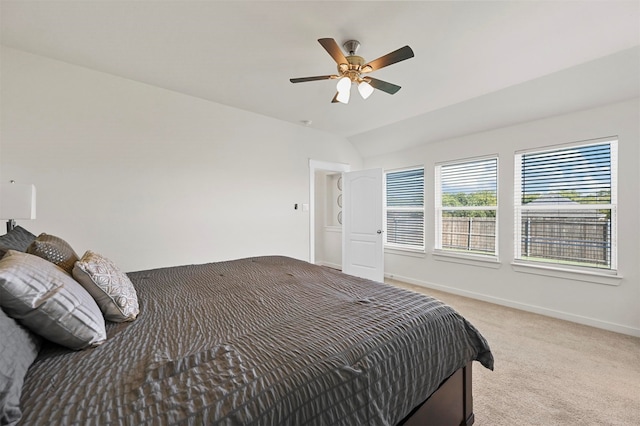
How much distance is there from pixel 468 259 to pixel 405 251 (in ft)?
3.40

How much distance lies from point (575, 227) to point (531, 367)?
1868 mm

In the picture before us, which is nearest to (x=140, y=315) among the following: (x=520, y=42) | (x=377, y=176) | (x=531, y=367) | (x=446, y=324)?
(x=446, y=324)

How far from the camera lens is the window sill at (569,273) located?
2.80 m

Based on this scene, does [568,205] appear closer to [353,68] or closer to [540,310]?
[540,310]

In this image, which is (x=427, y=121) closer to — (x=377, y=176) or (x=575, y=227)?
(x=377, y=176)

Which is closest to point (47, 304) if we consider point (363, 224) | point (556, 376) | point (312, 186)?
point (556, 376)

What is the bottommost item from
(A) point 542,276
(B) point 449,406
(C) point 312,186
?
(B) point 449,406

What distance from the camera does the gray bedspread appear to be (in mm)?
706

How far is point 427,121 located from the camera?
12.6 ft

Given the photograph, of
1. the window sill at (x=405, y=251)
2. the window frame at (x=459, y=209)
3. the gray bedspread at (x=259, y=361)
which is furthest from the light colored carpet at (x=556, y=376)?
the window sill at (x=405, y=251)

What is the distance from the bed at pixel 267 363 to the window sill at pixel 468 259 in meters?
2.55

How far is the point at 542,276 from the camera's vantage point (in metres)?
3.23

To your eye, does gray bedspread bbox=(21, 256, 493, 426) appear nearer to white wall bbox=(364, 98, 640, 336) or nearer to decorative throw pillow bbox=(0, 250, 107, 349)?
decorative throw pillow bbox=(0, 250, 107, 349)

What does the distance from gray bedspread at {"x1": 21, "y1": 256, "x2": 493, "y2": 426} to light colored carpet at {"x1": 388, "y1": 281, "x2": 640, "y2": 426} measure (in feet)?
1.99
